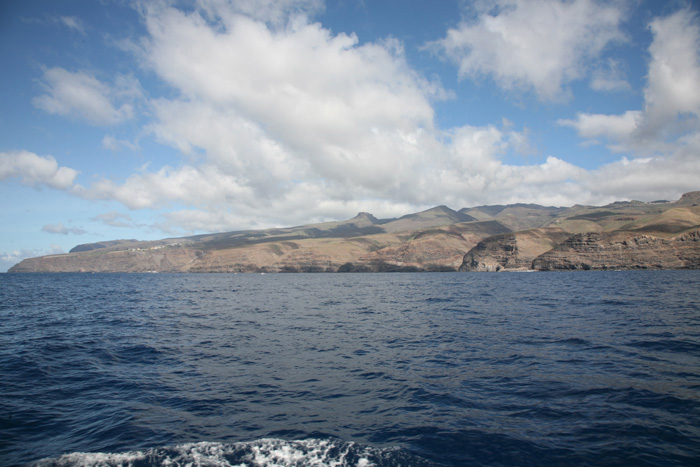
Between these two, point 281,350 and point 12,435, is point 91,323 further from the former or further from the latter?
point 12,435

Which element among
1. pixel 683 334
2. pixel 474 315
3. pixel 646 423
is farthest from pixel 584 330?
pixel 646 423

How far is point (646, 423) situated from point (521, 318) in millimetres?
26153

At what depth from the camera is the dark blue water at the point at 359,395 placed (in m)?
11.6

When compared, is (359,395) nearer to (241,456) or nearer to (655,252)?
(241,456)

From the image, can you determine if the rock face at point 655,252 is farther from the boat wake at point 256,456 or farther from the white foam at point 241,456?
the white foam at point 241,456

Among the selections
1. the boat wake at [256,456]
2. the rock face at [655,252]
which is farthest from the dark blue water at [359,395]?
the rock face at [655,252]

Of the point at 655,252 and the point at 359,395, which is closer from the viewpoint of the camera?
the point at 359,395

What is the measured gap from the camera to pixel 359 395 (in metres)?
16.7

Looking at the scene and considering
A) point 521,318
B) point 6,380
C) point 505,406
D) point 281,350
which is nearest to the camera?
point 505,406

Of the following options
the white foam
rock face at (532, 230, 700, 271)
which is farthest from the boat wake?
rock face at (532, 230, 700, 271)

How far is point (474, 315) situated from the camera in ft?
134

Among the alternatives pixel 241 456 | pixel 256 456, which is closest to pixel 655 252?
pixel 256 456

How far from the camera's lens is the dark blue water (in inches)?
455

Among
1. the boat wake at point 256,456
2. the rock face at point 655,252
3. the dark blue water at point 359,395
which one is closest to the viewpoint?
the boat wake at point 256,456
